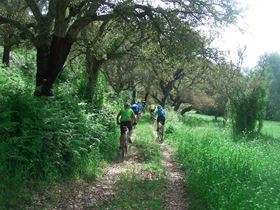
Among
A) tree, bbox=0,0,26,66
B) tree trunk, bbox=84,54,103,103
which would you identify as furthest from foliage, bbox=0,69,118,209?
tree trunk, bbox=84,54,103,103

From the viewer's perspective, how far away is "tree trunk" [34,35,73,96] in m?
15.0

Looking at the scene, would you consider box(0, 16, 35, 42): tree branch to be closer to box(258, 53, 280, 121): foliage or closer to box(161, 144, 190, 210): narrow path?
box(161, 144, 190, 210): narrow path

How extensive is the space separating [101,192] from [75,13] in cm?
735

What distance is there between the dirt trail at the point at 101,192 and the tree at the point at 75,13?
160 inches

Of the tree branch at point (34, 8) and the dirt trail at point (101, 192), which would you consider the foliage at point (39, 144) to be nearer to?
the dirt trail at point (101, 192)

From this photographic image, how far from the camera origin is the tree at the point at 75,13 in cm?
1415

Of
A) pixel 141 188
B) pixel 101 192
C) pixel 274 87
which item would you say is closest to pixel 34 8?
pixel 101 192

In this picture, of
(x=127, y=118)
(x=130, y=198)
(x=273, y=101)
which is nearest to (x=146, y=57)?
(x=127, y=118)

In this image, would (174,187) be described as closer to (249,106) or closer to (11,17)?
(11,17)

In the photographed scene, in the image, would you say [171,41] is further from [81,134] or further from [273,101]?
[273,101]

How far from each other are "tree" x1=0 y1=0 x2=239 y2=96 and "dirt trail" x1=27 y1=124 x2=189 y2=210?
4.07 m

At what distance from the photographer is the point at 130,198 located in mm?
10289

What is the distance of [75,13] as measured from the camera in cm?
1562

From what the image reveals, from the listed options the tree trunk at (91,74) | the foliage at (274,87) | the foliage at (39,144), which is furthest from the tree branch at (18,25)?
the foliage at (274,87)
